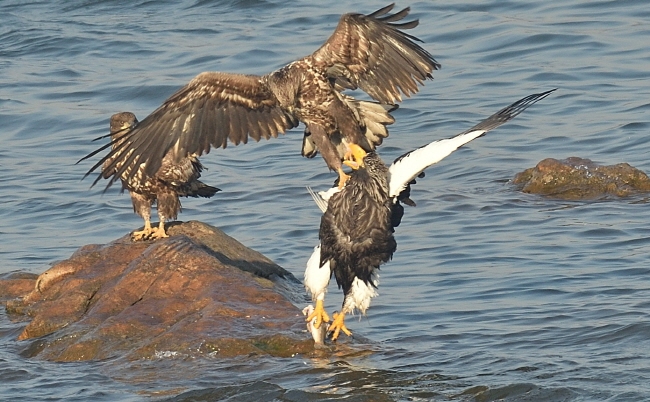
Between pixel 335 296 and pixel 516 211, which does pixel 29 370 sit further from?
pixel 516 211

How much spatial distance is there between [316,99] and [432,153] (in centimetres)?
122

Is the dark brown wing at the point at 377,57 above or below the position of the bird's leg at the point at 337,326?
above

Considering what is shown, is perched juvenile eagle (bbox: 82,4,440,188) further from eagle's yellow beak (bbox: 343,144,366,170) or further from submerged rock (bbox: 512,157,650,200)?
submerged rock (bbox: 512,157,650,200)

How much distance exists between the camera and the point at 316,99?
7.05m

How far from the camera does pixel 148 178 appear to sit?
7746 mm

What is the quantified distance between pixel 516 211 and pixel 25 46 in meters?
9.09

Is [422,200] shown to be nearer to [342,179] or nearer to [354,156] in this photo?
[354,156]

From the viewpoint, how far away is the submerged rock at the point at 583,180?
30.7ft

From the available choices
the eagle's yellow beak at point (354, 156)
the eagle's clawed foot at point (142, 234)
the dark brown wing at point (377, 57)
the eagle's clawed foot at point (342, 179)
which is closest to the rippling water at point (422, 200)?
the eagle's clawed foot at point (342, 179)

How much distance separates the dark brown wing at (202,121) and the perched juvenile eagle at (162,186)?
40 centimetres

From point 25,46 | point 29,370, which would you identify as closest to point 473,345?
point 29,370

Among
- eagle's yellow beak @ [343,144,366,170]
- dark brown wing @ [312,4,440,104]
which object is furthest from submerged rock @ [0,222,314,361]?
dark brown wing @ [312,4,440,104]

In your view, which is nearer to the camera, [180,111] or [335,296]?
[180,111]

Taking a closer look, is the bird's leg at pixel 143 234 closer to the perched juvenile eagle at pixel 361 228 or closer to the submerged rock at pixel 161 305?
the submerged rock at pixel 161 305
